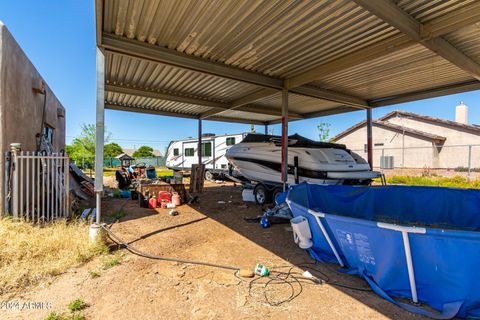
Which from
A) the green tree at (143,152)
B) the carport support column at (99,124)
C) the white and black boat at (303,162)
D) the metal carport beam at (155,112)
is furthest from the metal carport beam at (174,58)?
the green tree at (143,152)

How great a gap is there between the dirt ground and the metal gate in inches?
78.6

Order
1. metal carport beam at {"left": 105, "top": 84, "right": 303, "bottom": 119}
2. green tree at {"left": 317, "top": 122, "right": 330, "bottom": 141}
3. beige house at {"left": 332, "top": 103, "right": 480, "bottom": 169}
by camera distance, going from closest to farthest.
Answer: metal carport beam at {"left": 105, "top": 84, "right": 303, "bottom": 119}
beige house at {"left": 332, "top": 103, "right": 480, "bottom": 169}
green tree at {"left": 317, "top": 122, "right": 330, "bottom": 141}

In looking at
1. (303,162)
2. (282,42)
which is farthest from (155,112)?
(282,42)

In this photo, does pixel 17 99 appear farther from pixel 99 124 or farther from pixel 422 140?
pixel 422 140

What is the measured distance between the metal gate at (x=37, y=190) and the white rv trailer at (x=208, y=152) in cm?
853

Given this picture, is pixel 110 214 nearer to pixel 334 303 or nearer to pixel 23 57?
pixel 23 57

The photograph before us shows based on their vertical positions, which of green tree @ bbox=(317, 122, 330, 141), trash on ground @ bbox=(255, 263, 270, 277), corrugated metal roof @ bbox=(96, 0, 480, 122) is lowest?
trash on ground @ bbox=(255, 263, 270, 277)

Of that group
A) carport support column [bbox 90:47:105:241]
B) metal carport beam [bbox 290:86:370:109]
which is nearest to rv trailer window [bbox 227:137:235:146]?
metal carport beam [bbox 290:86:370:109]

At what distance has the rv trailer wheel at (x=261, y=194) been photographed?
25.8 ft

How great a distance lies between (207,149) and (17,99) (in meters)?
10.3

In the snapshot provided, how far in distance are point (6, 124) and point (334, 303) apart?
5.84 meters

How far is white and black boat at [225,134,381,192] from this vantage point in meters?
6.81

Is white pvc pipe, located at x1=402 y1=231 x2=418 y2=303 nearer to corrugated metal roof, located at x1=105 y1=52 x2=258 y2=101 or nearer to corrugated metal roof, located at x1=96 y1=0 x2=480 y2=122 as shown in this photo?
corrugated metal roof, located at x1=96 y1=0 x2=480 y2=122

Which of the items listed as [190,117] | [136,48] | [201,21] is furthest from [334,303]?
[190,117]
